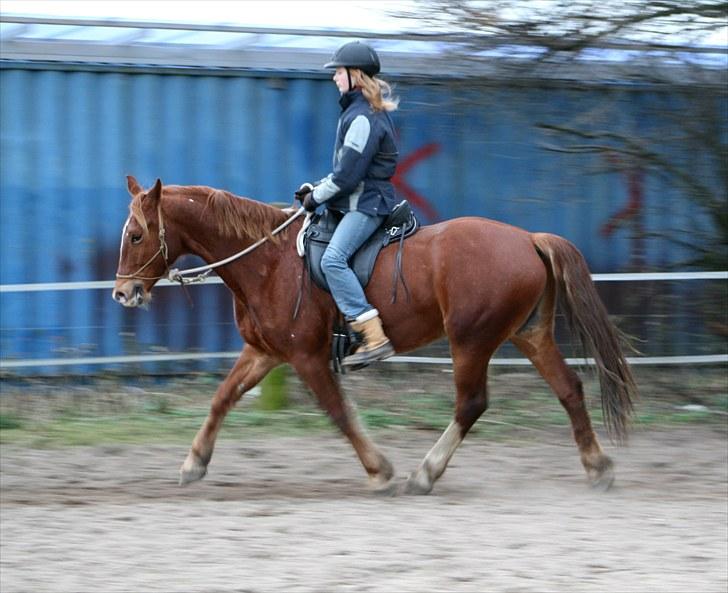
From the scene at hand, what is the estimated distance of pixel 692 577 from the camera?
5.00m

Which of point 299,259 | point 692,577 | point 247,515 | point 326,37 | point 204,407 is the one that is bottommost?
point 204,407

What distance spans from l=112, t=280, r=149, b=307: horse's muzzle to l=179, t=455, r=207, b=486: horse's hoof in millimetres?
1026

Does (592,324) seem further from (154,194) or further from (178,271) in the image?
(154,194)

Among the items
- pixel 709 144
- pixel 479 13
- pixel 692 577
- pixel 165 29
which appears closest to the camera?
pixel 692 577

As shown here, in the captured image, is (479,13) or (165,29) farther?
(165,29)

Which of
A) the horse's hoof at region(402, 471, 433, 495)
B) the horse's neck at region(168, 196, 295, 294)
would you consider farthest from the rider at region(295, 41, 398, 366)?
the horse's hoof at region(402, 471, 433, 495)

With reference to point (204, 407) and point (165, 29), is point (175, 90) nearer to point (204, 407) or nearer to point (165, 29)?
point (165, 29)

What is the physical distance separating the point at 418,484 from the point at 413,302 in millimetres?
1079

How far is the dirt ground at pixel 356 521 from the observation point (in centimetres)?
497

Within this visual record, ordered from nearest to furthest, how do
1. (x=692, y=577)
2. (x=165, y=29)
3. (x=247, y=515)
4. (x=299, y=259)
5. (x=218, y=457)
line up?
(x=692, y=577)
(x=247, y=515)
(x=299, y=259)
(x=218, y=457)
(x=165, y=29)

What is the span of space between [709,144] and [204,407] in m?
4.89

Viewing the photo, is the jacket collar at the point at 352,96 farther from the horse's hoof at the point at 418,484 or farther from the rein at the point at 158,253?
the horse's hoof at the point at 418,484

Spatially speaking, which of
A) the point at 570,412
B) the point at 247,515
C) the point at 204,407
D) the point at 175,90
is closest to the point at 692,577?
the point at 570,412

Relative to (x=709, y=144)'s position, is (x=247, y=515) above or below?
below
